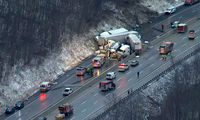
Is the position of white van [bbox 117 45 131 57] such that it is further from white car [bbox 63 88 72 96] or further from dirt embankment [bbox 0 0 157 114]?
white car [bbox 63 88 72 96]

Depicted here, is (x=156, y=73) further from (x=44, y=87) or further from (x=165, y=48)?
(x=44, y=87)

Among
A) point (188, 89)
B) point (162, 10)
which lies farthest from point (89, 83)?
point (162, 10)

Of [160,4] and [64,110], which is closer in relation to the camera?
[64,110]

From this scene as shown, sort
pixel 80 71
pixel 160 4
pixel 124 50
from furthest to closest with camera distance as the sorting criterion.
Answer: pixel 160 4 → pixel 124 50 → pixel 80 71

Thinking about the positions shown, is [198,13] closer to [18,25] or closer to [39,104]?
[18,25]

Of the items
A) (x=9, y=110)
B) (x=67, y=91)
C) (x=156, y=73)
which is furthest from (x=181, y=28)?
(x=9, y=110)

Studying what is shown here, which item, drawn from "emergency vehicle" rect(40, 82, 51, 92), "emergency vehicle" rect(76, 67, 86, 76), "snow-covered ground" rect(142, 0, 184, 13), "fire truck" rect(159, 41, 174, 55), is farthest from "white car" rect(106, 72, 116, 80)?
"snow-covered ground" rect(142, 0, 184, 13)

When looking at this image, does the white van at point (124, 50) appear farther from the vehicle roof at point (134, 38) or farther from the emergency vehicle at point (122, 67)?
the emergency vehicle at point (122, 67)
